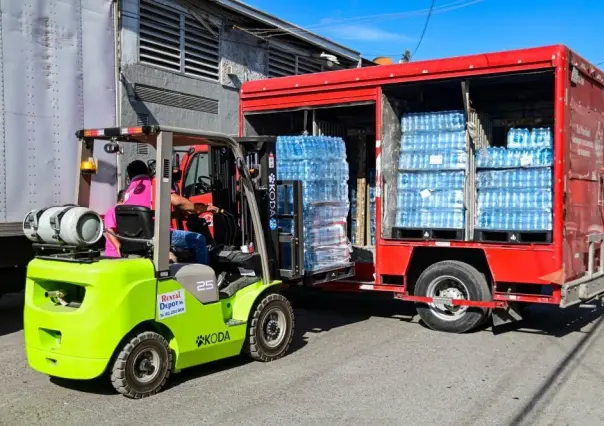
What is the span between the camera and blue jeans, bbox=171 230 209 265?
21.0ft

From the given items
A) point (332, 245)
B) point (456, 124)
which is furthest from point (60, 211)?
point (456, 124)

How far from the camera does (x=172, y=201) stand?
618 centimetres

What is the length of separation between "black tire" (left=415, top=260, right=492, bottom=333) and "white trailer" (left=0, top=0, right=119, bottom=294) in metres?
4.18

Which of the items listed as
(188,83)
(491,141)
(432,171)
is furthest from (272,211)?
(188,83)

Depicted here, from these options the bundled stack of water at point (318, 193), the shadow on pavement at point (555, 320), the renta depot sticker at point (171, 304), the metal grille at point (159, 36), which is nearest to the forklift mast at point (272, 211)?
the bundled stack of water at point (318, 193)

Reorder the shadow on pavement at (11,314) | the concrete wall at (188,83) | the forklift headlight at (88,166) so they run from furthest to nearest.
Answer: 1. the concrete wall at (188,83)
2. the shadow on pavement at (11,314)
3. the forklift headlight at (88,166)

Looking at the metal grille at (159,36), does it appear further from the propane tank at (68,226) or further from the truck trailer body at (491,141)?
the propane tank at (68,226)

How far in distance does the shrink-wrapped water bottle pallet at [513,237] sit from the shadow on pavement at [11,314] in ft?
19.7

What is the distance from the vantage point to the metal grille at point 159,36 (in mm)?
11789

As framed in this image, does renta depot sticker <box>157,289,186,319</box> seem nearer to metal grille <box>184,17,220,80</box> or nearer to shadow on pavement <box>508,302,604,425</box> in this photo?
shadow on pavement <box>508,302,604,425</box>

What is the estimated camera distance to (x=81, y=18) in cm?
802

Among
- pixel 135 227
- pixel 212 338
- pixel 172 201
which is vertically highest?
pixel 172 201

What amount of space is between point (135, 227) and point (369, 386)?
2531mm

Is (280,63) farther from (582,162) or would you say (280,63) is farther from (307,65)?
(582,162)
